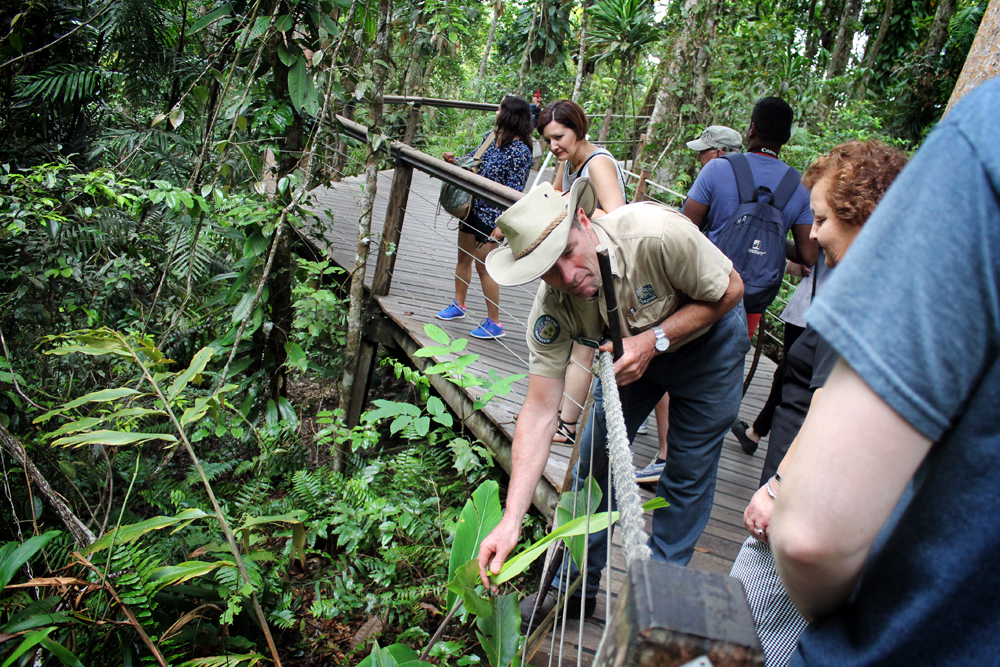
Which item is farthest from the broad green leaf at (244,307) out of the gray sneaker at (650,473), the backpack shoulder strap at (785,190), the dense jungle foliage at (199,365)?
the backpack shoulder strap at (785,190)

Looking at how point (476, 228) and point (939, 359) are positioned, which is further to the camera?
point (476, 228)

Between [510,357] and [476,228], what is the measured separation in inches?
35.8

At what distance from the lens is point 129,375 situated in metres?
3.54

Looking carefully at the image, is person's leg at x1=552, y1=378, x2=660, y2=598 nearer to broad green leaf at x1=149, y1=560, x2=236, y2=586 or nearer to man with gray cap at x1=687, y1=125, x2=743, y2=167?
broad green leaf at x1=149, y1=560, x2=236, y2=586

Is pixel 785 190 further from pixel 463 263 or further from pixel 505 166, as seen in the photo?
pixel 463 263

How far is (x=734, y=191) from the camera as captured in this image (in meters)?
2.80

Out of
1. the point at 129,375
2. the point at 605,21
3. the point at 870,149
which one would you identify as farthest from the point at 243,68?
the point at 605,21

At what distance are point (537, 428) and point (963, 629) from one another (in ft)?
4.46

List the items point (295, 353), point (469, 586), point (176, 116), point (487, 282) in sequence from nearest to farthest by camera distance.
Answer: point (469, 586) < point (176, 116) < point (295, 353) < point (487, 282)

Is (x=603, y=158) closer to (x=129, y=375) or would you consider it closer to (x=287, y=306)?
(x=287, y=306)

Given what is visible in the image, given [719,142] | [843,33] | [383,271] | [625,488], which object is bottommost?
[383,271]

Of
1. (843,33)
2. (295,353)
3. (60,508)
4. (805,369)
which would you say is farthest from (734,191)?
(843,33)

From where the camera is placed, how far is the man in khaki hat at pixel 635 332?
67.5 inches

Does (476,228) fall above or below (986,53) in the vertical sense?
below
